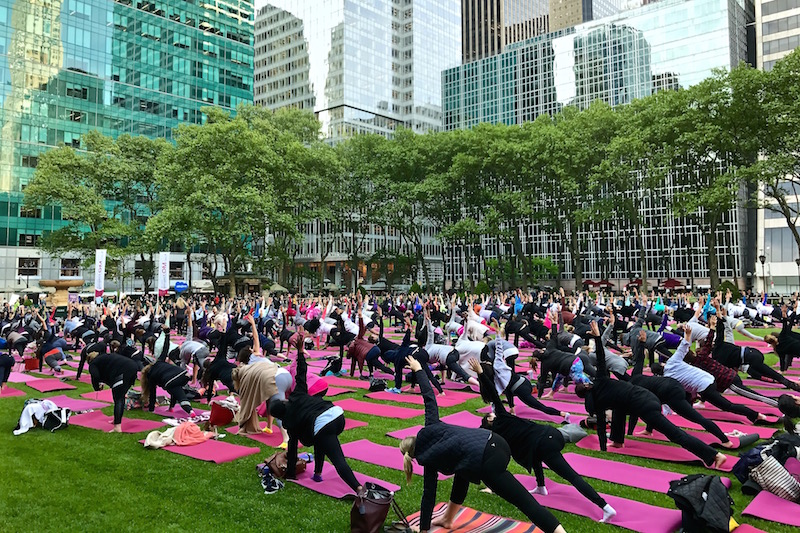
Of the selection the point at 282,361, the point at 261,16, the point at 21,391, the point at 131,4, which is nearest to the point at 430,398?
the point at 21,391

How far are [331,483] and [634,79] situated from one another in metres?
86.2

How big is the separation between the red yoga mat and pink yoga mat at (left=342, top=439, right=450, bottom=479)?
60.0 inches

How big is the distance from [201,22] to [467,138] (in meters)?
52.0

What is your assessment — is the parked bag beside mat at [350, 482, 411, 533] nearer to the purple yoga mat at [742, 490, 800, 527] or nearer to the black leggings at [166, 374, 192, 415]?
the purple yoga mat at [742, 490, 800, 527]

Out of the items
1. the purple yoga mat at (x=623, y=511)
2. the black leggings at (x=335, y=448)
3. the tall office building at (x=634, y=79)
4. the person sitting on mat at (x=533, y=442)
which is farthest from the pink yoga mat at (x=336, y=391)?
the tall office building at (x=634, y=79)

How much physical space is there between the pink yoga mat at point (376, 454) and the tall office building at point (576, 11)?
16074cm

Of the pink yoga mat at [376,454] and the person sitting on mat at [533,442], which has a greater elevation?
the person sitting on mat at [533,442]

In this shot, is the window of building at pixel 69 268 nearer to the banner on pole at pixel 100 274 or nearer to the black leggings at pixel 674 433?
the banner on pole at pixel 100 274

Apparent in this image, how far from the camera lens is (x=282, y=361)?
1773 cm

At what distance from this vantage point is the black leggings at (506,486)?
4363 millimetres

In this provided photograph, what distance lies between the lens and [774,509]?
530 centimetres

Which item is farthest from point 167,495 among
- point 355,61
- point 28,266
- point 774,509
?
point 355,61

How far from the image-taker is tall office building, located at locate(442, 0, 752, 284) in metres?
65.2

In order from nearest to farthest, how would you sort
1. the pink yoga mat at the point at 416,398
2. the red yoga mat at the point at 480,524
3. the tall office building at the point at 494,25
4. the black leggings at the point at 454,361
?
1. the red yoga mat at the point at 480,524
2. the black leggings at the point at 454,361
3. the pink yoga mat at the point at 416,398
4. the tall office building at the point at 494,25
